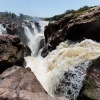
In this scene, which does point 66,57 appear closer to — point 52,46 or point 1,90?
point 1,90

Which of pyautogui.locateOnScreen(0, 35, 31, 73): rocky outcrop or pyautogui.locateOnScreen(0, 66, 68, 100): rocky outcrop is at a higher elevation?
pyautogui.locateOnScreen(0, 66, 68, 100): rocky outcrop

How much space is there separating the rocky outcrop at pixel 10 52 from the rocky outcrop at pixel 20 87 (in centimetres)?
439

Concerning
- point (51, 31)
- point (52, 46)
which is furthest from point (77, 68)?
point (51, 31)

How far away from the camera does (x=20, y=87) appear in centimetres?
1087

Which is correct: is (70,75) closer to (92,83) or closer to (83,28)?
(92,83)

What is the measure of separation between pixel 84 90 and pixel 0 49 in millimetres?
7422

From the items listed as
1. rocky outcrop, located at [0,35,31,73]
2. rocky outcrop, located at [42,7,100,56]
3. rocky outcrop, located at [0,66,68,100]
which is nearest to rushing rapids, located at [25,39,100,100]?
rocky outcrop, located at [0,66,68,100]

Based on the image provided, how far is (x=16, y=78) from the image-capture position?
11672mm

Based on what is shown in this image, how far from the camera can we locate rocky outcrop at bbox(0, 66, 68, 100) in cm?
1017

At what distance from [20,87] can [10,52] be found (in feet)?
24.4

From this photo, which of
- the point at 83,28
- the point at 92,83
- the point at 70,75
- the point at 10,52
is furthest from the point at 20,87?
the point at 83,28

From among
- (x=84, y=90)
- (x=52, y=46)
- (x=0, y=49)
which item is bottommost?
(x=52, y=46)

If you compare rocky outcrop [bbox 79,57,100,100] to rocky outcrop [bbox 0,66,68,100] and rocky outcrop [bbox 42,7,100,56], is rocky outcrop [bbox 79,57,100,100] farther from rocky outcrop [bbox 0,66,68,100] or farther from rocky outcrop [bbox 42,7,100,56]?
rocky outcrop [bbox 42,7,100,56]

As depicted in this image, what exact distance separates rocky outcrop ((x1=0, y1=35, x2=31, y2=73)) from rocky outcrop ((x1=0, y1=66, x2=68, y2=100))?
14.4ft
